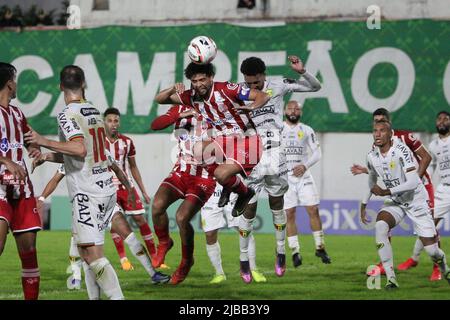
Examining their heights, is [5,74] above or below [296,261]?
above

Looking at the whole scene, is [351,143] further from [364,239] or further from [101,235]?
[101,235]

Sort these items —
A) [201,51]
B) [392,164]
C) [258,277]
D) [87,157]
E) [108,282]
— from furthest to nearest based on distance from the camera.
A: [258,277] < [392,164] < [201,51] < [87,157] < [108,282]

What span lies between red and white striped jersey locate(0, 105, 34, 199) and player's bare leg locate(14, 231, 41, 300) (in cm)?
37

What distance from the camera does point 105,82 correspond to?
22250mm

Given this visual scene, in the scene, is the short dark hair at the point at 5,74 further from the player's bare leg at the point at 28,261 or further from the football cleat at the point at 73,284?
the football cleat at the point at 73,284

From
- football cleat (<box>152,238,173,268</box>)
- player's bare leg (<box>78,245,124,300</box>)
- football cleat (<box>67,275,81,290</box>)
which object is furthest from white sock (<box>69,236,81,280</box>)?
player's bare leg (<box>78,245,124,300</box>)

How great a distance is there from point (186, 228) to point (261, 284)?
1319 millimetres

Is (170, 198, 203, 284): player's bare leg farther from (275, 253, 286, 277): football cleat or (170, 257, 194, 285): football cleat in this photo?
(275, 253, 286, 277): football cleat

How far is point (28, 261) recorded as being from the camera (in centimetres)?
846

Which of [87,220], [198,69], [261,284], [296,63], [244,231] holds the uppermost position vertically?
[296,63]

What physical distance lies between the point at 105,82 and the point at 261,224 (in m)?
5.01

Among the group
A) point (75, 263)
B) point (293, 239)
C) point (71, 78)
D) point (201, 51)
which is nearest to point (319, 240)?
point (293, 239)

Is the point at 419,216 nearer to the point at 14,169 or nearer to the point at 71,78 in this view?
the point at 71,78

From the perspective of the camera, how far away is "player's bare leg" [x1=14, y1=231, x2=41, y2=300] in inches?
331
